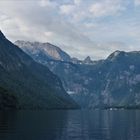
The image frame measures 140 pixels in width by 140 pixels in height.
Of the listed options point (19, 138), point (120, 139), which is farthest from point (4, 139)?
point (120, 139)

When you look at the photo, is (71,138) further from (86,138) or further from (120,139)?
(120,139)

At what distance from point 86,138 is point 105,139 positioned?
5876mm

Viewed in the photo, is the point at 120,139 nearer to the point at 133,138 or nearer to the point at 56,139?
the point at 133,138

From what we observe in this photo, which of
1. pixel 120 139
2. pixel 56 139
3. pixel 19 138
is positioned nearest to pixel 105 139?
pixel 120 139

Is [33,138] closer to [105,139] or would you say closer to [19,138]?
[19,138]

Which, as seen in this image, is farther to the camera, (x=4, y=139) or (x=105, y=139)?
(x=105, y=139)

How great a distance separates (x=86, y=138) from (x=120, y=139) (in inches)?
389

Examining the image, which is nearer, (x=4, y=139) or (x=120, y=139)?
(x=4, y=139)

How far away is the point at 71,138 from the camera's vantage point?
107 metres

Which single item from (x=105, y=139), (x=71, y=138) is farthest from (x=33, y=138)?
(x=105, y=139)

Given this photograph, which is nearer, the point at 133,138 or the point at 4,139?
the point at 4,139

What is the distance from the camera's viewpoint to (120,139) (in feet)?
354

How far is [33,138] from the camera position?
101m

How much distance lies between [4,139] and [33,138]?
786 cm
